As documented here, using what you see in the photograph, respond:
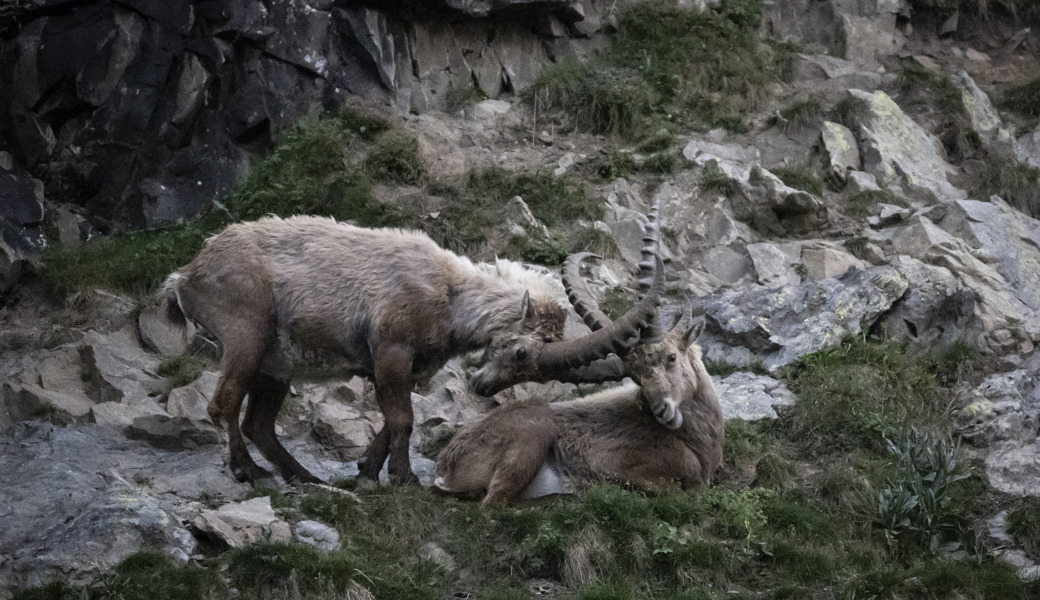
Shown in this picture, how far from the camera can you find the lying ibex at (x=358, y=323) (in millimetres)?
10398

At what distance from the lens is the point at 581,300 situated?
10.9 m

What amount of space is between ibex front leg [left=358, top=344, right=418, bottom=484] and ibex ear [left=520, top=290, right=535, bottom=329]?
1081 millimetres

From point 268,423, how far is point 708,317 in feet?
18.0

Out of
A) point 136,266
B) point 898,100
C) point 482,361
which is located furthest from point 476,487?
point 898,100

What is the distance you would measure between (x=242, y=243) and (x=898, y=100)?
11.7m

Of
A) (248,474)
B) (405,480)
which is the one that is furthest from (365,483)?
(248,474)

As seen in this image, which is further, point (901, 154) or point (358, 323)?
point (901, 154)

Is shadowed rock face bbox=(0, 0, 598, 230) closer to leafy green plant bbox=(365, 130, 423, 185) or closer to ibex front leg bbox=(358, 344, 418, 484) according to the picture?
leafy green plant bbox=(365, 130, 423, 185)

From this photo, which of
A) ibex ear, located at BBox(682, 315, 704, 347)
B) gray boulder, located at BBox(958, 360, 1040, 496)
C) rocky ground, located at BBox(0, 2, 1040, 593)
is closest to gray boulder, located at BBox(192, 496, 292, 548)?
rocky ground, located at BBox(0, 2, 1040, 593)

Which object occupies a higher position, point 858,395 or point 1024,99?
point 1024,99

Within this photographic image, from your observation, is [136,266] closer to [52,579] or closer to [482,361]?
[482,361]

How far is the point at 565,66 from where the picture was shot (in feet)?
58.6

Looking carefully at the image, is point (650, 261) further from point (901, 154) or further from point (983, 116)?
point (983, 116)

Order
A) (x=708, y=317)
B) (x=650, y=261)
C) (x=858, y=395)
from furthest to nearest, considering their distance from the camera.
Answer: (x=708, y=317) < (x=858, y=395) < (x=650, y=261)
